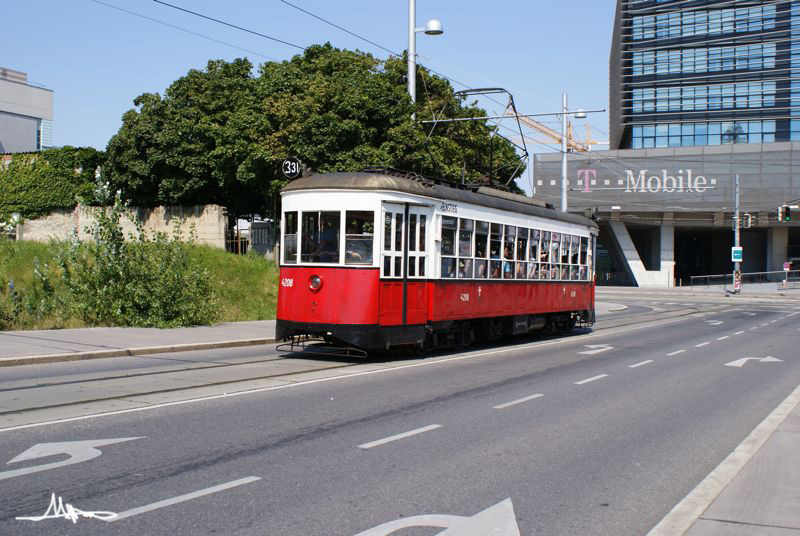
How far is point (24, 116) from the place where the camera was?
89.9 metres

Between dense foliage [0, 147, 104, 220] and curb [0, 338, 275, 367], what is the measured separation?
2560 cm

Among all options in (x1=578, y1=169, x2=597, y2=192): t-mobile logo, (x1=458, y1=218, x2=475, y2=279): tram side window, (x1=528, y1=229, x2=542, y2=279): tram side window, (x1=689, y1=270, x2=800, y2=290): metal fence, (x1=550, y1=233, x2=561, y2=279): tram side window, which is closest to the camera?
(x1=458, y1=218, x2=475, y2=279): tram side window

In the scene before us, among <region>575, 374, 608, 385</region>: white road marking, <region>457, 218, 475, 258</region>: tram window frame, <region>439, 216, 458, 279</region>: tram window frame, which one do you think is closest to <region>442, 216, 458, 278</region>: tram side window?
<region>439, 216, 458, 279</region>: tram window frame

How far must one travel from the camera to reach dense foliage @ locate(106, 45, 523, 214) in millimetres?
34562

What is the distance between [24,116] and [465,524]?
95753 millimetres

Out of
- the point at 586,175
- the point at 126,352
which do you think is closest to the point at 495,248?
the point at 126,352

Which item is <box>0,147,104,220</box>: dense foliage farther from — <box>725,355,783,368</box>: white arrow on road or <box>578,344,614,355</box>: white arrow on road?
<box>725,355,783,368</box>: white arrow on road

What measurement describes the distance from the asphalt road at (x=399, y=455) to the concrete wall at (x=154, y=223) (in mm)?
22517

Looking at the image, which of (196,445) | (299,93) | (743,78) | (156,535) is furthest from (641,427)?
(743,78)

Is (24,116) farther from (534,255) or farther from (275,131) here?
(534,255)

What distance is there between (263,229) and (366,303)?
77.8 ft

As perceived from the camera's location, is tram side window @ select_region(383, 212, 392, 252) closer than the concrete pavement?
No

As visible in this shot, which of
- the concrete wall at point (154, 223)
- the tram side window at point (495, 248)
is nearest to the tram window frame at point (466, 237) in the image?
the tram side window at point (495, 248)

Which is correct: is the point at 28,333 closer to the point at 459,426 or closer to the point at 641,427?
the point at 459,426
